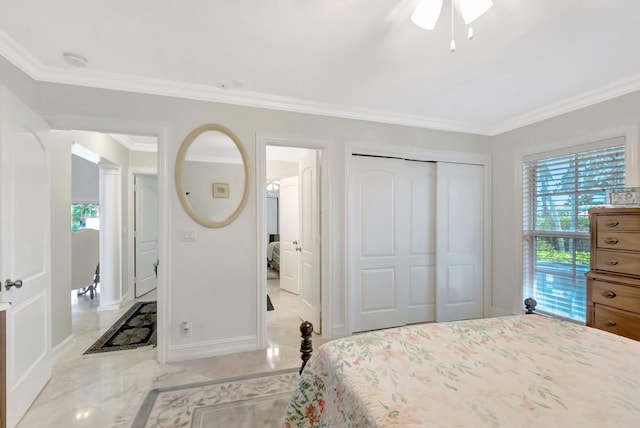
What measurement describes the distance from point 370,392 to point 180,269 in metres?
2.10

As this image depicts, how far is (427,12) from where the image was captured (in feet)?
4.74

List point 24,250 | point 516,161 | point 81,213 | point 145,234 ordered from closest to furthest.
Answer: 1. point 24,250
2. point 516,161
3. point 145,234
4. point 81,213

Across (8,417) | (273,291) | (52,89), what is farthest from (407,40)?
(273,291)

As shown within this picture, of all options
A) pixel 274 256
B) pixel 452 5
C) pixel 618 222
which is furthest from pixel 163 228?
pixel 274 256

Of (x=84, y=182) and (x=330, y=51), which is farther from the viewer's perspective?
(x=84, y=182)

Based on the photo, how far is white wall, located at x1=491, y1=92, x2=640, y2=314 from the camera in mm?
2607

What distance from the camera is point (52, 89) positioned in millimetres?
2264

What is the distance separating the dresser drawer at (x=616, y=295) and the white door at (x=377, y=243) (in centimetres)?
159

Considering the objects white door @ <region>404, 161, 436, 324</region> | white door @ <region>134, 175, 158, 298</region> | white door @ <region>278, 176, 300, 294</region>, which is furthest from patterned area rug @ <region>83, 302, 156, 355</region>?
white door @ <region>404, 161, 436, 324</region>

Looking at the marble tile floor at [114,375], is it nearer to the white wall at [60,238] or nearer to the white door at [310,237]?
→ the white wall at [60,238]

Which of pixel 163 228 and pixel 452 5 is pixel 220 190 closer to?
pixel 163 228

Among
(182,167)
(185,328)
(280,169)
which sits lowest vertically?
(185,328)

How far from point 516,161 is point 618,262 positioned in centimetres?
155

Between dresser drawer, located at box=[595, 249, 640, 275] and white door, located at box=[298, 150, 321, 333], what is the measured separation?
2381mm
